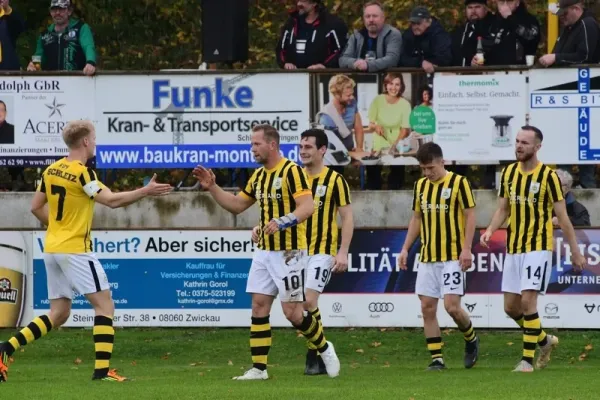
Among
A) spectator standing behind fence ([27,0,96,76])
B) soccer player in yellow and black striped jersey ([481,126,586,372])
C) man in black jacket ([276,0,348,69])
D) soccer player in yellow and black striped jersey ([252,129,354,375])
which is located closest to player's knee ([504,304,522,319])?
soccer player in yellow and black striped jersey ([481,126,586,372])

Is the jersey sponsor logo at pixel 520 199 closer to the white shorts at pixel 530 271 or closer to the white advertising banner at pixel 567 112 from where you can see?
the white shorts at pixel 530 271

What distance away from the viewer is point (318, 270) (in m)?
15.0

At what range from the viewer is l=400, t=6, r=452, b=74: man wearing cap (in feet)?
62.6

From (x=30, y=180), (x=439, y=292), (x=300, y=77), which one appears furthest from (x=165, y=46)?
(x=439, y=292)

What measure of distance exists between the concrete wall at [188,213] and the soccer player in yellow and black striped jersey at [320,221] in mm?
4174

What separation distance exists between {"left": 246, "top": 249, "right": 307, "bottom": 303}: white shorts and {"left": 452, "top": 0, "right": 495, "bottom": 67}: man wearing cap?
633cm

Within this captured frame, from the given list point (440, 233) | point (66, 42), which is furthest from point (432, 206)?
point (66, 42)

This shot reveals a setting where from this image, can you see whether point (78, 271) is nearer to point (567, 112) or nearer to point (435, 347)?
point (435, 347)

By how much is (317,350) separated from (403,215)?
5.29m

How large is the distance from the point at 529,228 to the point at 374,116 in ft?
15.4

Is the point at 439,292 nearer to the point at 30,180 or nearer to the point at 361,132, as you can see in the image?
the point at 361,132

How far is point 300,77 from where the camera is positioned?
1922 cm

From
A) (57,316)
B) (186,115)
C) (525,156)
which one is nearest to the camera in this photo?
(57,316)

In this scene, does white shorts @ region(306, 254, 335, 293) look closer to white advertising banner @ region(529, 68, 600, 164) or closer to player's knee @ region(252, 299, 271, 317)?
player's knee @ region(252, 299, 271, 317)
